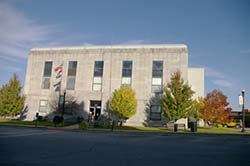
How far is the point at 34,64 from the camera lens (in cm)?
4794

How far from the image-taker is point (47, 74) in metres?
46.6

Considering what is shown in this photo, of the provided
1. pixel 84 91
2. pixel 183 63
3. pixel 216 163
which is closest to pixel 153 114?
pixel 183 63

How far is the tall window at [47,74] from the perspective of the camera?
152 ft

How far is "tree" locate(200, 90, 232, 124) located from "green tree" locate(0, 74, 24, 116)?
2853 cm

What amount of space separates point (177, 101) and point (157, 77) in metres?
6.49

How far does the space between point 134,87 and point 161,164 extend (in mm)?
33022

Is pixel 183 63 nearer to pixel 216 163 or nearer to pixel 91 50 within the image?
pixel 91 50

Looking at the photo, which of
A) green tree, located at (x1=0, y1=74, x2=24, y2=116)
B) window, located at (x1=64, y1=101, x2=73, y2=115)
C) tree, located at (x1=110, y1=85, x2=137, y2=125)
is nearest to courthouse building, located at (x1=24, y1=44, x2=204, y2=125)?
Result: window, located at (x1=64, y1=101, x2=73, y2=115)

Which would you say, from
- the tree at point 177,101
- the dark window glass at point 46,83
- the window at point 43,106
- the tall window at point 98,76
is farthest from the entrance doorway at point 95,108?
the tree at point 177,101

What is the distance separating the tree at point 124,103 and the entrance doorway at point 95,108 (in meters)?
3.83

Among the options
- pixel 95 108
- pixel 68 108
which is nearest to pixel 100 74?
pixel 95 108

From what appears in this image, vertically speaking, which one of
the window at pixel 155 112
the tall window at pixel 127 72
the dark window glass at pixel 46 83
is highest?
the tall window at pixel 127 72

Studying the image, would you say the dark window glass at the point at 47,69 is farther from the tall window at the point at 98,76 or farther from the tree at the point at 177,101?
the tree at the point at 177,101

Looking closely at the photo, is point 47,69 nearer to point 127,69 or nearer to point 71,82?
point 71,82
